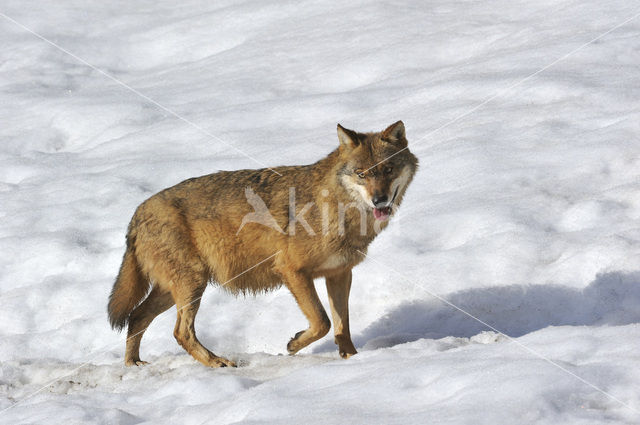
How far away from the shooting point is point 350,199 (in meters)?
6.76

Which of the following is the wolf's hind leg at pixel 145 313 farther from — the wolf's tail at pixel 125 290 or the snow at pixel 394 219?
the snow at pixel 394 219

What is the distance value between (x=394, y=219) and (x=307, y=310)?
2.64 m

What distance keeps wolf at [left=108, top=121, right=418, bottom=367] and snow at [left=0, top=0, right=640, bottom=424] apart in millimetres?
487

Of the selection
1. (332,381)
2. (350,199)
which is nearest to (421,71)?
(350,199)

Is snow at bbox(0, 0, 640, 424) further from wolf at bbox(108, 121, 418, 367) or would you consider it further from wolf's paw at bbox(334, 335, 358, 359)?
wolf at bbox(108, 121, 418, 367)

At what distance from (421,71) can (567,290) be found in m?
7.43

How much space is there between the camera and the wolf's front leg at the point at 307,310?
6762 millimetres

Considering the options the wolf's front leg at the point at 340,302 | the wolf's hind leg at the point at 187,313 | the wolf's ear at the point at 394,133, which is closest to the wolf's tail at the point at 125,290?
the wolf's hind leg at the point at 187,313

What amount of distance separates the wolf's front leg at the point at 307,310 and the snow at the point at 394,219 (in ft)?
0.93

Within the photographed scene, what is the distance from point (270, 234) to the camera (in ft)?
22.9

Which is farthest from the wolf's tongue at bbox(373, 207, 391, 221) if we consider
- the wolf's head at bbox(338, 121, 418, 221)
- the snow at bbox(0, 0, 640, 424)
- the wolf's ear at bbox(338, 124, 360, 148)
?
the snow at bbox(0, 0, 640, 424)

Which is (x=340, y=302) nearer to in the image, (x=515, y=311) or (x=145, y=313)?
(x=515, y=311)

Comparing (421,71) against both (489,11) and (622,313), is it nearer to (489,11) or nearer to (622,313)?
(489,11)

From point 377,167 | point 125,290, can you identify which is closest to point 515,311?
point 377,167
